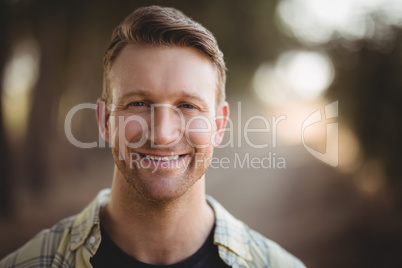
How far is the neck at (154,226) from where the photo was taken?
2.30 metres

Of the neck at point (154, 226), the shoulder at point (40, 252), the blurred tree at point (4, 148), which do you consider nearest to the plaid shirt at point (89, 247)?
the shoulder at point (40, 252)

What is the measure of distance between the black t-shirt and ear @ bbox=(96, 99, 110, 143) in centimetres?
60

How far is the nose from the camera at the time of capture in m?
2.14

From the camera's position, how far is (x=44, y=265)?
2256mm

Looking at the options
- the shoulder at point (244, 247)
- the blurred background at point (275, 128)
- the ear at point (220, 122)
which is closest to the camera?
the shoulder at point (244, 247)

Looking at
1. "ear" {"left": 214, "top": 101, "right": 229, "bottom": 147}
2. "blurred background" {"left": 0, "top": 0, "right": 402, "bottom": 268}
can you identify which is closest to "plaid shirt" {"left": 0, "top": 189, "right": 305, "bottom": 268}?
"ear" {"left": 214, "top": 101, "right": 229, "bottom": 147}

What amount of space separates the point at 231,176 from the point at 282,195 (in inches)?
124

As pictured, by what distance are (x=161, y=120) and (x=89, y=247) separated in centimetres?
86

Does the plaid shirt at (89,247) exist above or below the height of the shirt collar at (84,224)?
below

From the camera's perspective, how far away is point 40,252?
90.7 inches

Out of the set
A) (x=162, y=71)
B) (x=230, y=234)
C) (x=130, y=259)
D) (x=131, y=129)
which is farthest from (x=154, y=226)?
(x=162, y=71)

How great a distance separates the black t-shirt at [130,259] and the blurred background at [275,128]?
18.1 ft

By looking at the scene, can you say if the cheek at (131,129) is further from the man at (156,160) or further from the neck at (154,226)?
the neck at (154,226)

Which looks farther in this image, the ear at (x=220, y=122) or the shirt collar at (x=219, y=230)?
the ear at (x=220, y=122)
